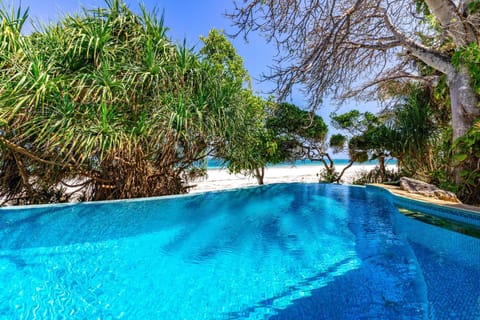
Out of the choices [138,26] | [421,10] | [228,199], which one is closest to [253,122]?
[228,199]

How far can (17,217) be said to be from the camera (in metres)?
3.37

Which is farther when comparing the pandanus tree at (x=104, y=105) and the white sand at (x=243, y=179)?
the white sand at (x=243, y=179)

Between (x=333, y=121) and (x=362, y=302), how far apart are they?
8708 millimetres

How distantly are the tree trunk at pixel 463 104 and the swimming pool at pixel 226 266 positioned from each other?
2.94 metres

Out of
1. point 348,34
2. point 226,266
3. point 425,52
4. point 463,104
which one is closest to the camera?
point 226,266

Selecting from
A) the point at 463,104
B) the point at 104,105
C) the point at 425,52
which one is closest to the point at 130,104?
the point at 104,105

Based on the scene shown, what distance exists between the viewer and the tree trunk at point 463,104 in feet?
15.7

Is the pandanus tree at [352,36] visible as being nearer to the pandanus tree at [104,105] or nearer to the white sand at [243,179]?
the pandanus tree at [104,105]

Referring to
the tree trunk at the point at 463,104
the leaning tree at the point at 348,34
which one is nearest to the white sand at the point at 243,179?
the leaning tree at the point at 348,34

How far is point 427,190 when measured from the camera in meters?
4.57

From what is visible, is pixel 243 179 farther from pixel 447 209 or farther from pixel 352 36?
pixel 447 209

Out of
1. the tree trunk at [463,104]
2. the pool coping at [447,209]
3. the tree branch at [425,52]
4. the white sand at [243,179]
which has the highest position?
the tree branch at [425,52]

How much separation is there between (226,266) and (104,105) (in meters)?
3.36

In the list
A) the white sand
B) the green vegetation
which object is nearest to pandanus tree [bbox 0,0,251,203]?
the green vegetation
